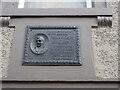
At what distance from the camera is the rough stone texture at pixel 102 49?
500cm

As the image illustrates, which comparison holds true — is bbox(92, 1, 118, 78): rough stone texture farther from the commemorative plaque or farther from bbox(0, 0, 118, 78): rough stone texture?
the commemorative plaque

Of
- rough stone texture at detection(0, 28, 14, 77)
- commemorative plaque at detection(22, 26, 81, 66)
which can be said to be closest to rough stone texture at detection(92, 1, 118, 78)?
commemorative plaque at detection(22, 26, 81, 66)

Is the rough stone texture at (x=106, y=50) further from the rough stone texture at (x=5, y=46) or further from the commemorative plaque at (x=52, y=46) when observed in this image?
the rough stone texture at (x=5, y=46)

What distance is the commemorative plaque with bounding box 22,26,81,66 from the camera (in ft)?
16.6

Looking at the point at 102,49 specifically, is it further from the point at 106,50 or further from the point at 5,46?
the point at 5,46

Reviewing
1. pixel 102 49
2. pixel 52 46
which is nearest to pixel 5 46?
pixel 52 46

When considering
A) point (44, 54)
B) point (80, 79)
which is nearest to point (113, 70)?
point (80, 79)

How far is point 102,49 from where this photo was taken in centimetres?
516

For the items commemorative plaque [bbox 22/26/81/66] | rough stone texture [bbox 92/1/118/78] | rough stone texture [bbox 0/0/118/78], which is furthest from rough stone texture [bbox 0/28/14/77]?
rough stone texture [bbox 92/1/118/78]

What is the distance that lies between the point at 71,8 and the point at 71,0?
0.39 meters

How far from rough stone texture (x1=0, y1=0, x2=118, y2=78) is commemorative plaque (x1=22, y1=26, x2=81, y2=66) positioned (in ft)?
0.94

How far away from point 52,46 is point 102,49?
2.62ft

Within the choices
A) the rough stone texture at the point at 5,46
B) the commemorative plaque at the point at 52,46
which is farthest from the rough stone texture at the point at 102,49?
the commemorative plaque at the point at 52,46

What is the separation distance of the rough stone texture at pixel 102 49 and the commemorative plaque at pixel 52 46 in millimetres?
288
